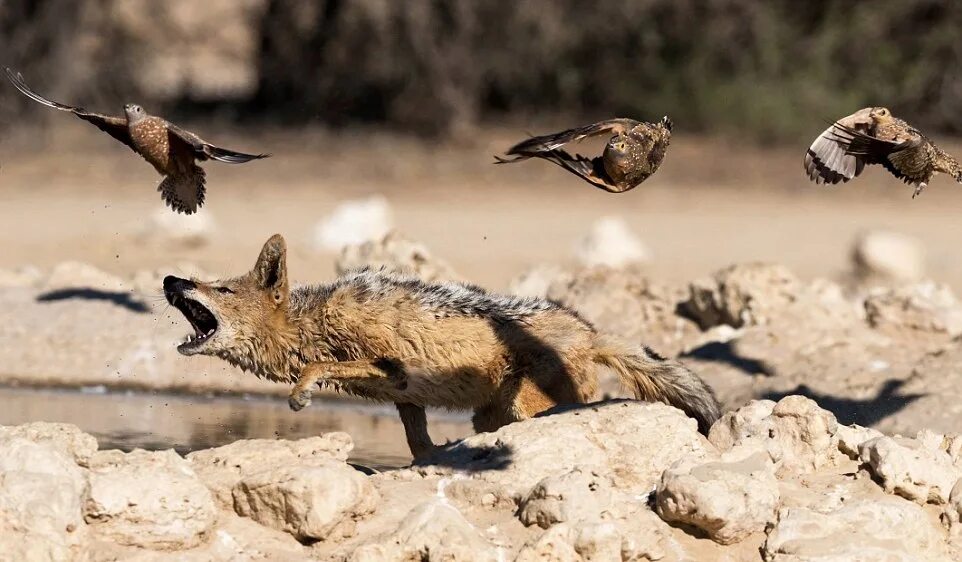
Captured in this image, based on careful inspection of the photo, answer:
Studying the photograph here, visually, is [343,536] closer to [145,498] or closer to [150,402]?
[145,498]

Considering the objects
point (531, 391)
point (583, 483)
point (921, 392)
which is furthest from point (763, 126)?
point (583, 483)

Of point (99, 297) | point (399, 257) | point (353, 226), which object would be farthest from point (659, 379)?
point (353, 226)

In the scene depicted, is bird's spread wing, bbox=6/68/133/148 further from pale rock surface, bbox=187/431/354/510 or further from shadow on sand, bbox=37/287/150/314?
shadow on sand, bbox=37/287/150/314

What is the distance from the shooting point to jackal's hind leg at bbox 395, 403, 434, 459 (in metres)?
6.67

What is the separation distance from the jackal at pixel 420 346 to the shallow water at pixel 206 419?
0.88m

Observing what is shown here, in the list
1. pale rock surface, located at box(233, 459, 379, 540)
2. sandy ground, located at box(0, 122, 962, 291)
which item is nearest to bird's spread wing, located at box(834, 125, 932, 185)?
pale rock surface, located at box(233, 459, 379, 540)

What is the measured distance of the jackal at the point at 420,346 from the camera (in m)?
6.46

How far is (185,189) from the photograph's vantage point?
6.55m

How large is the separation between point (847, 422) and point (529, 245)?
258 inches

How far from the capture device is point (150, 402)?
905 centimetres

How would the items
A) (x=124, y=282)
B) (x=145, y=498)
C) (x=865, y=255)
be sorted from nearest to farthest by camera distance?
(x=145, y=498) → (x=124, y=282) → (x=865, y=255)

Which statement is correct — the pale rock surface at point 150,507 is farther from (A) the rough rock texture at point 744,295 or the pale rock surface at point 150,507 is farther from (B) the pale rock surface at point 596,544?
(A) the rough rock texture at point 744,295

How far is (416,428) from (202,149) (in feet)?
4.79

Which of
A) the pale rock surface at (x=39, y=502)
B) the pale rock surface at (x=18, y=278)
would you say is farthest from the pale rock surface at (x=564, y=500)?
the pale rock surface at (x=18, y=278)
